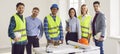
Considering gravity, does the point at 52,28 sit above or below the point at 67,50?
above

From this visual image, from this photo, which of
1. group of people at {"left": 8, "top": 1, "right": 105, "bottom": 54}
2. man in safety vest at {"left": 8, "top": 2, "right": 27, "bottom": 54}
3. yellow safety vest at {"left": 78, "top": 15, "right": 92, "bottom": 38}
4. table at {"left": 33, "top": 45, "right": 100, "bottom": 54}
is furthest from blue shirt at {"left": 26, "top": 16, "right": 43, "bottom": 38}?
table at {"left": 33, "top": 45, "right": 100, "bottom": 54}

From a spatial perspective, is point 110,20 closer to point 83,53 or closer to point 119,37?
point 119,37

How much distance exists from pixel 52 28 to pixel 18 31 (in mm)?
609

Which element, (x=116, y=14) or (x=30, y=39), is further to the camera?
(x=116, y=14)

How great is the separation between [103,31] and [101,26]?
10 centimetres

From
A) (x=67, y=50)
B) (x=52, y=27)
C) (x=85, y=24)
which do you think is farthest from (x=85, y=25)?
(x=67, y=50)

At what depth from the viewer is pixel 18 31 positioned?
12.4 ft

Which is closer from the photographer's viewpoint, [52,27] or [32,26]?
[52,27]

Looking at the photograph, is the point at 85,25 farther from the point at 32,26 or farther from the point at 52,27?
the point at 32,26

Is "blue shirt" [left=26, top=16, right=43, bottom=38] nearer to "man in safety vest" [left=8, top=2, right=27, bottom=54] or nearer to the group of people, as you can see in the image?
the group of people

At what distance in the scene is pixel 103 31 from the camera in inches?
159

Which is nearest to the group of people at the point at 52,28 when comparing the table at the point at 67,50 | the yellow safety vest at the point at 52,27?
the yellow safety vest at the point at 52,27

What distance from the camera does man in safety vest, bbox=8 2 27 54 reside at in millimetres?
3705

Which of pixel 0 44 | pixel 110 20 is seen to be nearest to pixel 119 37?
pixel 110 20
